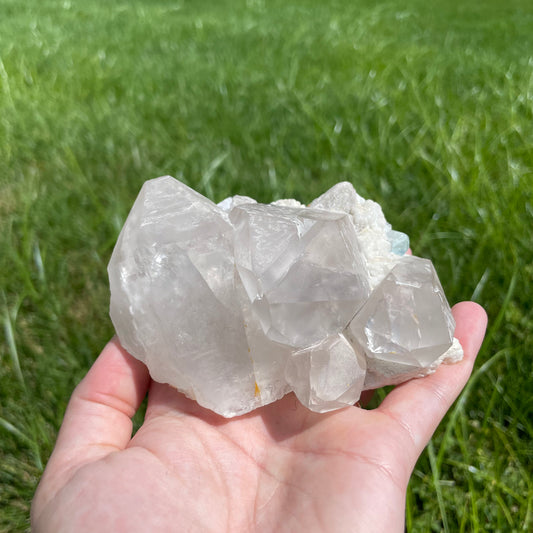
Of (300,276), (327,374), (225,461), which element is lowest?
(225,461)

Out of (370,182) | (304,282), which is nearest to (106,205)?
(370,182)

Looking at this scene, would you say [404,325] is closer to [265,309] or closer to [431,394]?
[431,394]

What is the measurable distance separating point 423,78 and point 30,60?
2.00m

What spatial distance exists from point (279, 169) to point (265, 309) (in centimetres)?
111

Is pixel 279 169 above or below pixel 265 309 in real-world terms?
below

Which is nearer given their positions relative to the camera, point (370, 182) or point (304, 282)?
point (304, 282)

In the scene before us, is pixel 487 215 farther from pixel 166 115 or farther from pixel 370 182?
pixel 166 115

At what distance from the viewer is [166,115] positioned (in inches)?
94.2

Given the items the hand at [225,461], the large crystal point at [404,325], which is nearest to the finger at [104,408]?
the hand at [225,461]

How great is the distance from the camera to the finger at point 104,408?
91 cm

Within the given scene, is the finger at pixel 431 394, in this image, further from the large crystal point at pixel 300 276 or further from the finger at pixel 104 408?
the finger at pixel 104 408

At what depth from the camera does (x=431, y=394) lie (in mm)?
1018

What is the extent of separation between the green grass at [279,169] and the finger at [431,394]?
0.56 feet

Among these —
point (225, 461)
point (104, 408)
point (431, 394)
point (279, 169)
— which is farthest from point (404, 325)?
point (279, 169)
